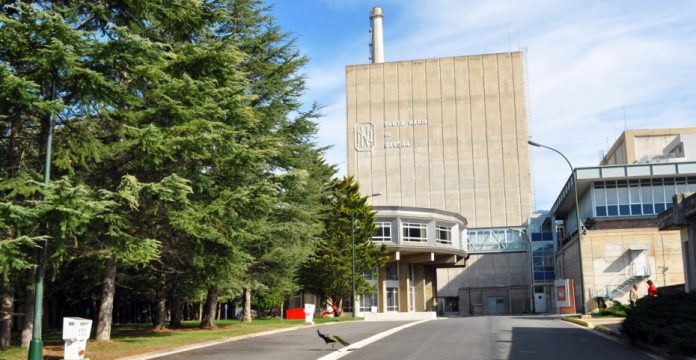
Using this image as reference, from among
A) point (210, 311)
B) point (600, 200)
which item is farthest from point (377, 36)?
point (210, 311)

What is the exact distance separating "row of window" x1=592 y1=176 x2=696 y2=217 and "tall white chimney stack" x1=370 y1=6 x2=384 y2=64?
169 ft

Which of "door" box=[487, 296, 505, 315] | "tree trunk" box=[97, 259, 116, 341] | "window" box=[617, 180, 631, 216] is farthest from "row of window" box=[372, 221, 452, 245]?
"tree trunk" box=[97, 259, 116, 341]

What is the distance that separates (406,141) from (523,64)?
69.2ft

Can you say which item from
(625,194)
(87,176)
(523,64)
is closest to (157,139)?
(87,176)

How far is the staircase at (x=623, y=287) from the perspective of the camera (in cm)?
4809

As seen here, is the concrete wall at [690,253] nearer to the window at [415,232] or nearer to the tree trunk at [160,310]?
the tree trunk at [160,310]

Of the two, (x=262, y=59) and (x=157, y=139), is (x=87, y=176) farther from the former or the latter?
(x=262, y=59)

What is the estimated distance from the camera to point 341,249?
49.1 metres

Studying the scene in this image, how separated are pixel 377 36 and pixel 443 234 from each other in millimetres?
46194

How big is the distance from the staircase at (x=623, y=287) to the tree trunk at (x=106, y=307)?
3773 cm

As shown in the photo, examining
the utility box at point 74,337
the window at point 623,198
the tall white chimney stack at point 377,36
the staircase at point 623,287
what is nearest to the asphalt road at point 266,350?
the utility box at point 74,337

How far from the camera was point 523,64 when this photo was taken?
9756cm

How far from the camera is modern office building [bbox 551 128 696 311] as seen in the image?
48.5 metres

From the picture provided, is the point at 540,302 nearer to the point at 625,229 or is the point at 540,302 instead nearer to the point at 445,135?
the point at 625,229
